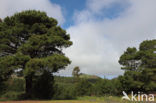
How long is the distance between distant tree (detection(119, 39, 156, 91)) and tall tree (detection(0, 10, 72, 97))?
1828cm

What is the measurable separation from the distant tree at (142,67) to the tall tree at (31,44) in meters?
18.3

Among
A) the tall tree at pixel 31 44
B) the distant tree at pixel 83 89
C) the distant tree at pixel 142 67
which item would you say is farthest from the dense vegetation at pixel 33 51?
the distant tree at pixel 142 67

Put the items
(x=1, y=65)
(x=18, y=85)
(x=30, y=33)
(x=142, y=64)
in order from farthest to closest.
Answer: (x=18, y=85) < (x=142, y=64) < (x=30, y=33) < (x=1, y=65)

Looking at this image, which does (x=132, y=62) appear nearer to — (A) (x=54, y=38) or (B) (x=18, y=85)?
(A) (x=54, y=38)

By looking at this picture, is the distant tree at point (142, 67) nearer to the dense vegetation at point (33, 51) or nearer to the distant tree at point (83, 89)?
the distant tree at point (83, 89)

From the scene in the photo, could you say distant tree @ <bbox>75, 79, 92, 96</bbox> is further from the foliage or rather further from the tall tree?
the tall tree

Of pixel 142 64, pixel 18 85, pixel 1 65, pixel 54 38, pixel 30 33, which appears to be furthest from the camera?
pixel 18 85

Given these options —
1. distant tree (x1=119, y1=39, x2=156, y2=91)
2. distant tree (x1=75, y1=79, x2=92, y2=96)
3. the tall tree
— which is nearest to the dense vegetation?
the tall tree

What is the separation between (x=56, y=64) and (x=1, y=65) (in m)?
5.41

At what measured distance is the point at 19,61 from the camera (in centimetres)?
1705

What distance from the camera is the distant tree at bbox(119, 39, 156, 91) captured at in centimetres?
3262

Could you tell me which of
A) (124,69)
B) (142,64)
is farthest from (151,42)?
(124,69)

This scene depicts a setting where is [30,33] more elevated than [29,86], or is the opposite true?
[30,33]

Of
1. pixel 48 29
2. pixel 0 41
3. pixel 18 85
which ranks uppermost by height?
pixel 48 29
